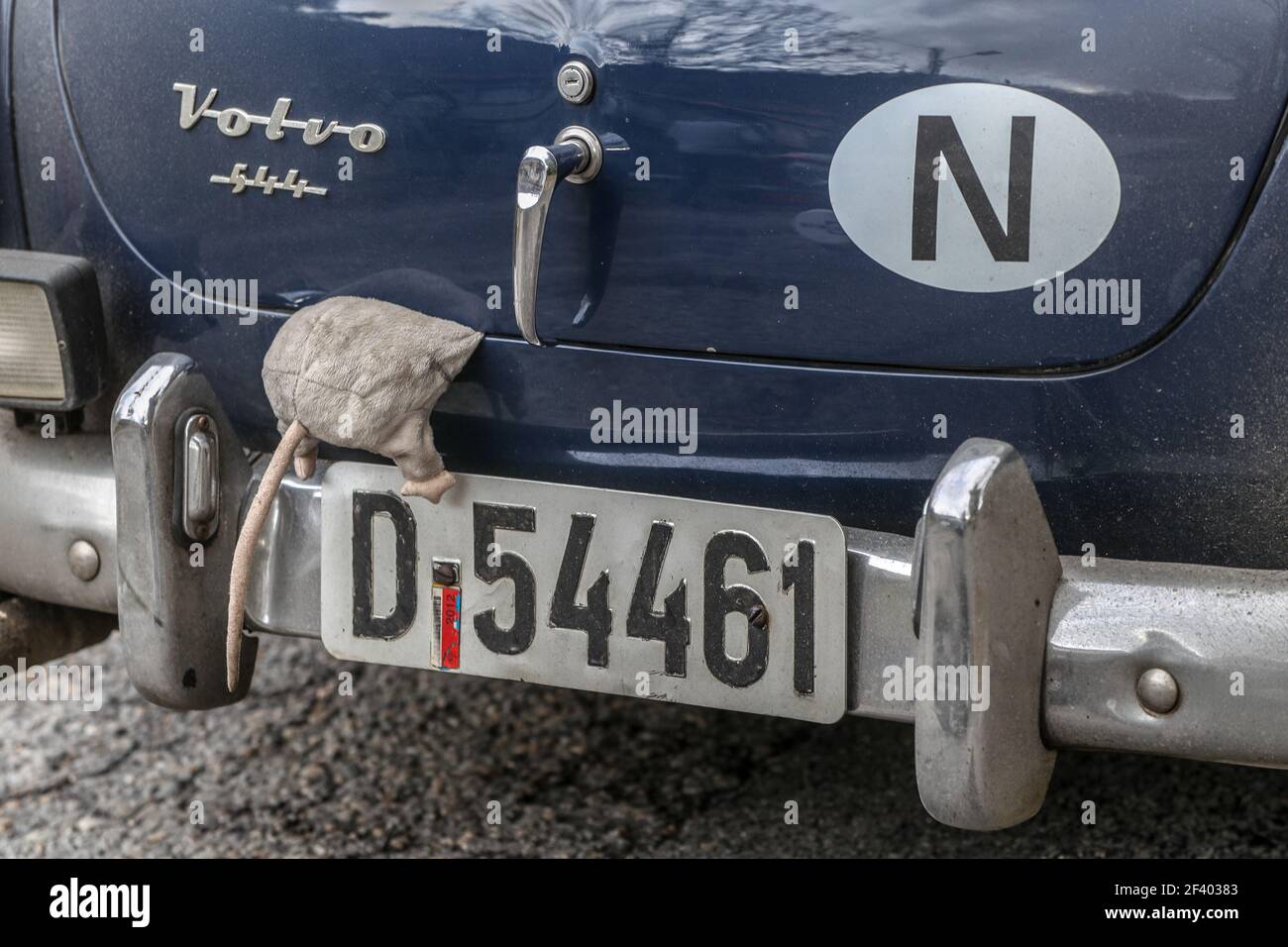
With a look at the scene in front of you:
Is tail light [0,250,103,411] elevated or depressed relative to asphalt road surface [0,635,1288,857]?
elevated

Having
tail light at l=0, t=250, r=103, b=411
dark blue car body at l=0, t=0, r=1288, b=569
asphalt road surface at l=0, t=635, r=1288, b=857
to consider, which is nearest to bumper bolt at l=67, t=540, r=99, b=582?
tail light at l=0, t=250, r=103, b=411

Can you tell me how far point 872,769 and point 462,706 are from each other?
2.84ft

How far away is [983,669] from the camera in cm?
173

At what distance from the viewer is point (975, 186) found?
1.78 meters

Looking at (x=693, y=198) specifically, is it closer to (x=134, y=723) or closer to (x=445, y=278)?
(x=445, y=278)

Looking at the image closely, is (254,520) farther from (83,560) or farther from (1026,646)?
(1026,646)

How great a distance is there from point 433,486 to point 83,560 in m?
0.60

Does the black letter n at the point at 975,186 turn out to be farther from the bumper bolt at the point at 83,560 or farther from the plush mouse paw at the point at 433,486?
the bumper bolt at the point at 83,560

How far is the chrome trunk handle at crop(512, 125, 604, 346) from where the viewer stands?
6.11ft

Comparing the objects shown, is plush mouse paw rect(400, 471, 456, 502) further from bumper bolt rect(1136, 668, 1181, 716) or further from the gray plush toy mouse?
bumper bolt rect(1136, 668, 1181, 716)

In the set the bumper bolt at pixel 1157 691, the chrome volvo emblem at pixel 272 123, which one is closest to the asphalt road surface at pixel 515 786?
the bumper bolt at pixel 1157 691

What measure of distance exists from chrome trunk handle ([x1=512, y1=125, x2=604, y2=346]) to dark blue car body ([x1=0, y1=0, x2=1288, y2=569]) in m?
0.03

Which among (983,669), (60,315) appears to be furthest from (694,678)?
(60,315)

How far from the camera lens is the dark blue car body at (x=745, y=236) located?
1772mm
